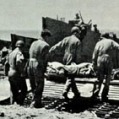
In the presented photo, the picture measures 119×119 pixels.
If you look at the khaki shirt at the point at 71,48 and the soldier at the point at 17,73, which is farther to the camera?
the khaki shirt at the point at 71,48

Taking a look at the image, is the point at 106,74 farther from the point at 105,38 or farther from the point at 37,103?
the point at 37,103

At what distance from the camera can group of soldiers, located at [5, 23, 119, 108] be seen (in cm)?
977

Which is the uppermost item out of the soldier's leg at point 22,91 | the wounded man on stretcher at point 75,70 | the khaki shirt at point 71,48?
the khaki shirt at point 71,48

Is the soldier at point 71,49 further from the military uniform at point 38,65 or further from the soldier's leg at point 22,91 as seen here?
the soldier's leg at point 22,91

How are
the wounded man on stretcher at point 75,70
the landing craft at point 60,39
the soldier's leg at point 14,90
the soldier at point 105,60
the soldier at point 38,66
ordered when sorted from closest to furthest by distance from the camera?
the soldier at point 38,66 < the wounded man on stretcher at point 75,70 < the soldier at point 105,60 < the soldier's leg at point 14,90 < the landing craft at point 60,39

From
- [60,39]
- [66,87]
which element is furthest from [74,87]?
[60,39]

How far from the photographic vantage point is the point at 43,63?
32.1 feet

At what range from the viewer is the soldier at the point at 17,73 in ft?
32.9

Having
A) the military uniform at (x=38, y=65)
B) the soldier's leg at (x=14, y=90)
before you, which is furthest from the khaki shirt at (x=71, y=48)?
the soldier's leg at (x=14, y=90)

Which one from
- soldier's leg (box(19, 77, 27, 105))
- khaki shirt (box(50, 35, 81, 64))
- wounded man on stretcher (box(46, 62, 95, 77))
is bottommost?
soldier's leg (box(19, 77, 27, 105))

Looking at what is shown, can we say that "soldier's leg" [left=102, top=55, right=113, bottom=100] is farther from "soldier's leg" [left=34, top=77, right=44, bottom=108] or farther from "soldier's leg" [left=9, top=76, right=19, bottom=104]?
"soldier's leg" [left=9, top=76, right=19, bottom=104]

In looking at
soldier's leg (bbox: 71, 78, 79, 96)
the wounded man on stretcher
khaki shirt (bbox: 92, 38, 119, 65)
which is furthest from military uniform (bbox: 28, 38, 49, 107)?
khaki shirt (bbox: 92, 38, 119, 65)

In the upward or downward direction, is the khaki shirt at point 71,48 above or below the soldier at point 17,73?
above

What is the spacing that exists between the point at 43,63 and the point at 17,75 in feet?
2.71
